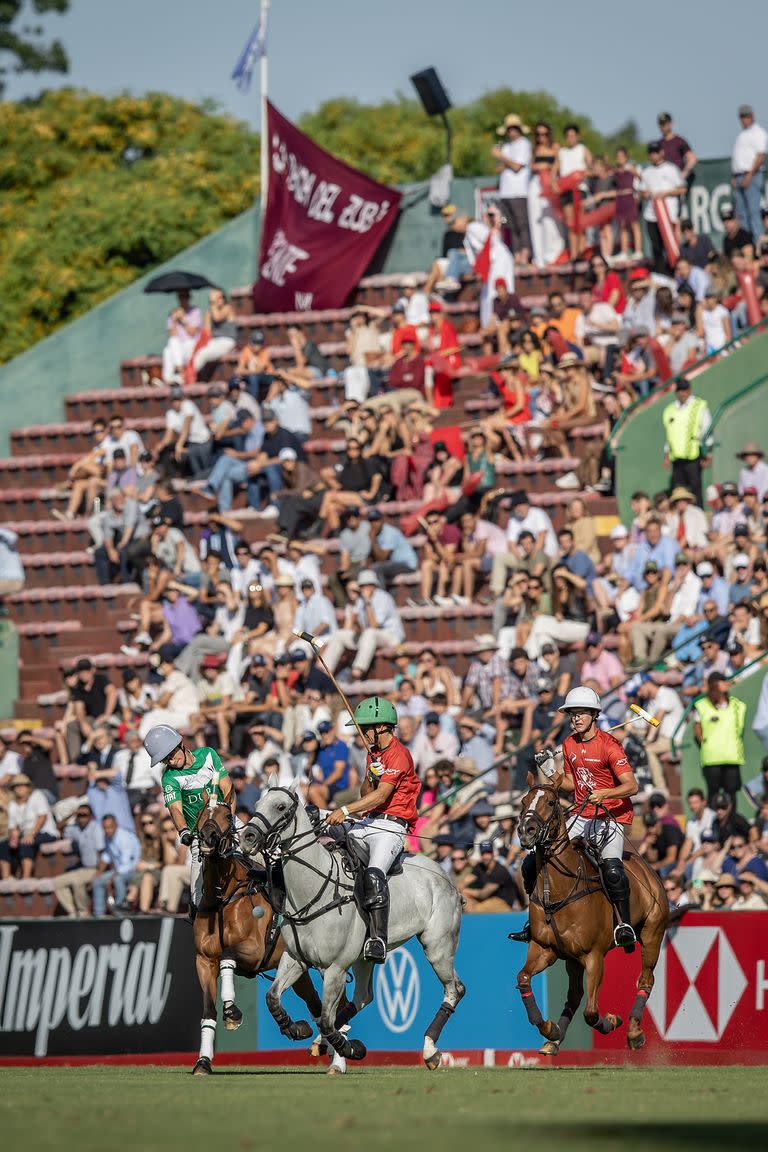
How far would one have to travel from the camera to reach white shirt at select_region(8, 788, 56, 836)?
27.5m

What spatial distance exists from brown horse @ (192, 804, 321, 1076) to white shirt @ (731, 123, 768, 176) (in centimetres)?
1787

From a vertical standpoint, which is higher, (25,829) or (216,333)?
(216,333)

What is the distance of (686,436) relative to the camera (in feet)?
93.4

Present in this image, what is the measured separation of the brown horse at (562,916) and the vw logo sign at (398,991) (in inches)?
145

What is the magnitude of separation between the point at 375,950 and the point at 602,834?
6.85ft

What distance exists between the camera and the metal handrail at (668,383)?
1148 inches

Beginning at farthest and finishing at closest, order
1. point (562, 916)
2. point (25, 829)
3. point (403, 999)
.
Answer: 1. point (25, 829)
2. point (403, 999)
3. point (562, 916)

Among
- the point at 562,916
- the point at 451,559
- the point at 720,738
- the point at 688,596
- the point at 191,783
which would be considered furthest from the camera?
the point at 451,559

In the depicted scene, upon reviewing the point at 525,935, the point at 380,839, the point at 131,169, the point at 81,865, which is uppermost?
the point at 131,169

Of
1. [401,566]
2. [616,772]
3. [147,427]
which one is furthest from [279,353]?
[616,772]

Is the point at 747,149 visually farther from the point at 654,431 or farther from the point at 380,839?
the point at 380,839

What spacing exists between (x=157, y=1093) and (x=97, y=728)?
14516mm

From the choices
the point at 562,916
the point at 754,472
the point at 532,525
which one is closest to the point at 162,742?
the point at 562,916

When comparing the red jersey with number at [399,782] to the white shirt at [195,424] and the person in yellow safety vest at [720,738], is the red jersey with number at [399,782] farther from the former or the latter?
the white shirt at [195,424]
